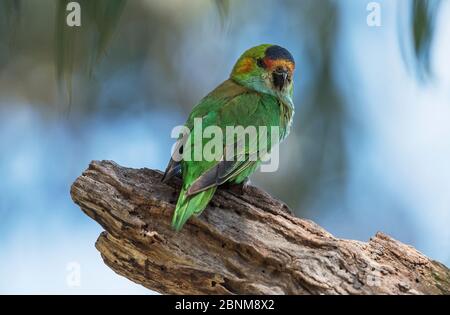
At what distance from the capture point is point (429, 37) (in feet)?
17.3

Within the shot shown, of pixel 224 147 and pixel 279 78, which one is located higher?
pixel 279 78

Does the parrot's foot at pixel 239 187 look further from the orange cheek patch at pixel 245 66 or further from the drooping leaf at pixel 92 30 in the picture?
the drooping leaf at pixel 92 30

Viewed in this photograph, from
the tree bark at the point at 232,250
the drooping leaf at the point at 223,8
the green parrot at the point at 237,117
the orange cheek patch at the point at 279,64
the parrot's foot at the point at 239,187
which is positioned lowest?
the tree bark at the point at 232,250

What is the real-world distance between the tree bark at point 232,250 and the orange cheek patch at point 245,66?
4.61 feet

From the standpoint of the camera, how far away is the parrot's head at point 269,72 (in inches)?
214

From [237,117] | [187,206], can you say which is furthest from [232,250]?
[237,117]

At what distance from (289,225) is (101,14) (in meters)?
2.00

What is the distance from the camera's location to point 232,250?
408 cm

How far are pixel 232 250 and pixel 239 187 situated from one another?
795 mm

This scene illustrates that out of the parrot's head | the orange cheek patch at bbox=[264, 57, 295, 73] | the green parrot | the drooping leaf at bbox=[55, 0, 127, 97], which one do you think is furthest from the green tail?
the orange cheek patch at bbox=[264, 57, 295, 73]

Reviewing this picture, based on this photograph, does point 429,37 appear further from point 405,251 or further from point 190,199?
point 190,199

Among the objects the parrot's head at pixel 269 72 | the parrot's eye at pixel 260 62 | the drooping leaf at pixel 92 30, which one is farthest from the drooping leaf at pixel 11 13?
the parrot's eye at pixel 260 62

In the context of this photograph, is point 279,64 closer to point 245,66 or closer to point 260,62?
point 260,62

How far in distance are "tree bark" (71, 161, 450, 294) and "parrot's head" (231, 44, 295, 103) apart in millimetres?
1233
